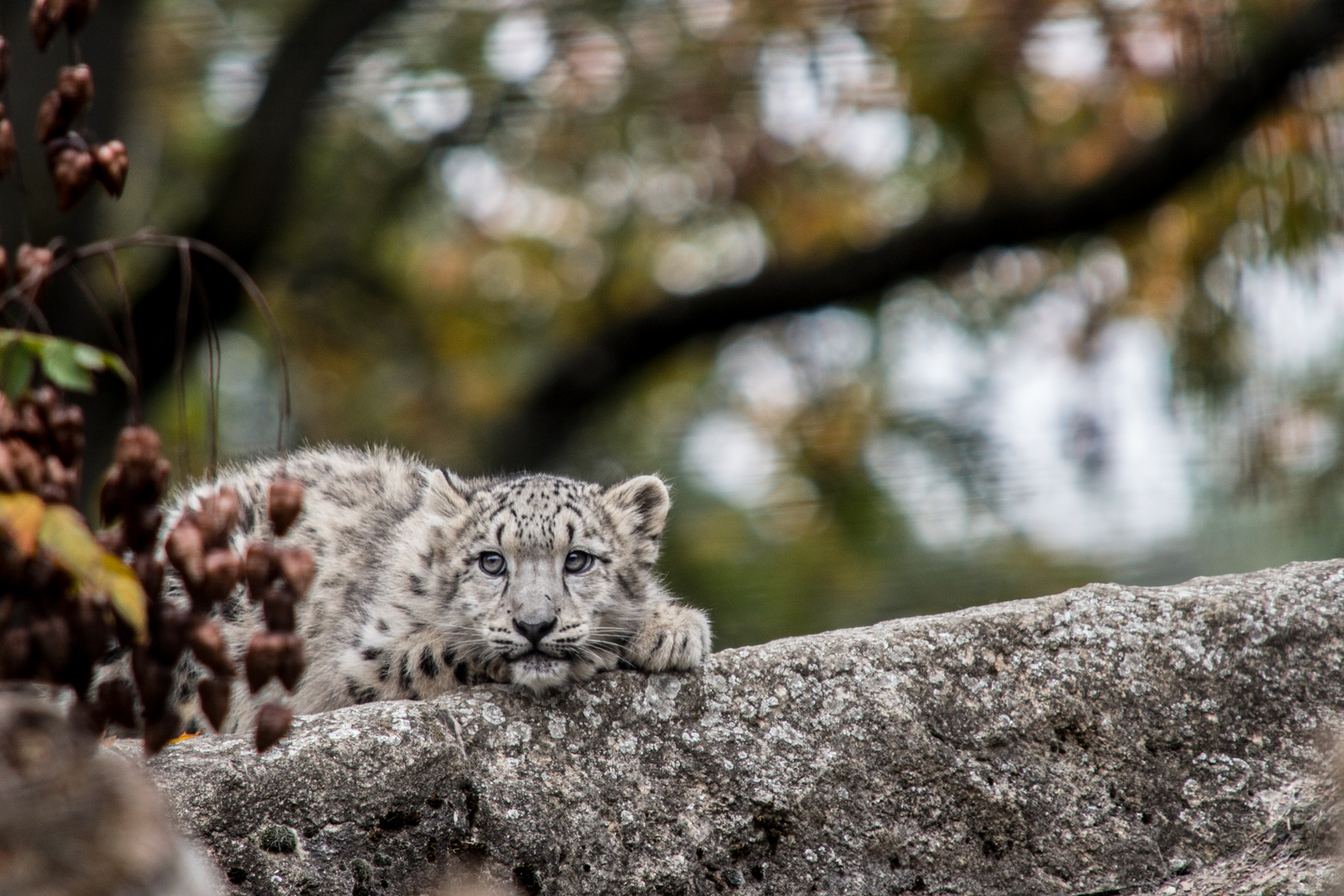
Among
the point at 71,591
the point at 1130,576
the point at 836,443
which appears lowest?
the point at 1130,576

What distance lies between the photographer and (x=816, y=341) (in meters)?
12.7

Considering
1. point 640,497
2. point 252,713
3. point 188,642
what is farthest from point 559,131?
point 188,642

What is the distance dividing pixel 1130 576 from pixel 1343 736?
7.66 metres

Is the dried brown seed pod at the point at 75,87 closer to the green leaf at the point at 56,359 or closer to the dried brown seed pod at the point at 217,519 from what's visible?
the green leaf at the point at 56,359

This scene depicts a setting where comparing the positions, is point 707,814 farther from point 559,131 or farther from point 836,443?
point 559,131

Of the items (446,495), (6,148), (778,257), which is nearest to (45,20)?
(6,148)

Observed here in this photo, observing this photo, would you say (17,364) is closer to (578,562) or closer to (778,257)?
(578,562)

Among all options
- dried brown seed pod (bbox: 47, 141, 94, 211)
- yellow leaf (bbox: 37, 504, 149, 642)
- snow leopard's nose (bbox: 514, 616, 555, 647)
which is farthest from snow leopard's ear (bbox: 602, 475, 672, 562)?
yellow leaf (bbox: 37, 504, 149, 642)

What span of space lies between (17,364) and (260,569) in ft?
2.19

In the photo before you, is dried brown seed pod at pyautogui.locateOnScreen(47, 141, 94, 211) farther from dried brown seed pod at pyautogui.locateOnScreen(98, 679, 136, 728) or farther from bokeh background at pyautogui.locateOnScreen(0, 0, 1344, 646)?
bokeh background at pyautogui.locateOnScreen(0, 0, 1344, 646)

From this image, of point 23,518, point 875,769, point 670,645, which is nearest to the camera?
point 23,518

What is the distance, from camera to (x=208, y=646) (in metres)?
2.91

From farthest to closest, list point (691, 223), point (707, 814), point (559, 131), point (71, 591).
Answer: point (691, 223)
point (559, 131)
point (707, 814)
point (71, 591)

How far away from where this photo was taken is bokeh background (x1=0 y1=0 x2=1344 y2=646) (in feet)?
29.3
